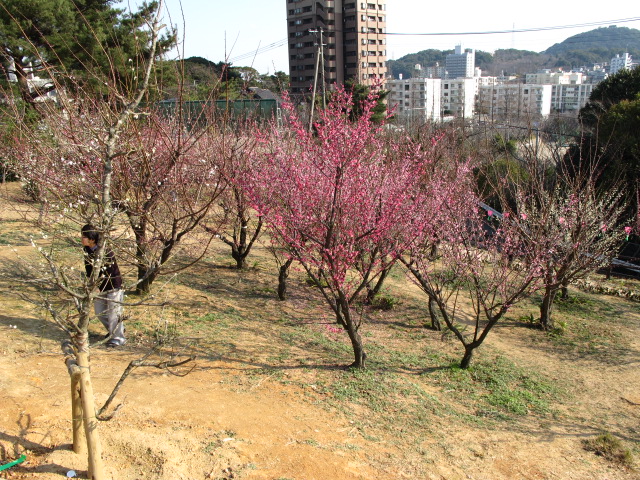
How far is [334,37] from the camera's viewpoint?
158 ft

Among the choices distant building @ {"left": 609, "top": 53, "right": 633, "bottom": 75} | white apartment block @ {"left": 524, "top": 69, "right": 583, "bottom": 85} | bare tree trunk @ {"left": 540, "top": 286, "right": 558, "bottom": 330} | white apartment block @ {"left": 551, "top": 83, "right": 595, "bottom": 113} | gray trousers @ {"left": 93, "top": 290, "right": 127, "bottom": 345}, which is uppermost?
distant building @ {"left": 609, "top": 53, "right": 633, "bottom": 75}

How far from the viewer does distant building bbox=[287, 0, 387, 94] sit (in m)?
47.8

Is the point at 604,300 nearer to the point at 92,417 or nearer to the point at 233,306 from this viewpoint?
the point at 233,306

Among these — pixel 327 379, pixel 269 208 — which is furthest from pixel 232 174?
pixel 327 379

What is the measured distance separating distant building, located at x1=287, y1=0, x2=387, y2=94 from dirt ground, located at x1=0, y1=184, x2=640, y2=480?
43725mm

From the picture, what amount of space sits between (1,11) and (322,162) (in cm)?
1123

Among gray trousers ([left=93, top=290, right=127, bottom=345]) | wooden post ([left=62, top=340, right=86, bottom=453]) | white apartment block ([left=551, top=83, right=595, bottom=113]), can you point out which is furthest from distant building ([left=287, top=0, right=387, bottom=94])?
white apartment block ([left=551, top=83, right=595, bottom=113])

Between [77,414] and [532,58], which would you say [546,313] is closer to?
[77,414]

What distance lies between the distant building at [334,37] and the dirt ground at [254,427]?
1721 inches

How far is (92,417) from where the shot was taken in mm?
3309

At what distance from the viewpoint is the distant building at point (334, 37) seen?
4784 centimetres

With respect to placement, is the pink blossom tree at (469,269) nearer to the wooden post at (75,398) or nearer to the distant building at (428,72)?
the wooden post at (75,398)

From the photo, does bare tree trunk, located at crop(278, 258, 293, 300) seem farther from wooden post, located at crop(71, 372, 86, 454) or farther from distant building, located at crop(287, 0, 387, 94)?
distant building, located at crop(287, 0, 387, 94)

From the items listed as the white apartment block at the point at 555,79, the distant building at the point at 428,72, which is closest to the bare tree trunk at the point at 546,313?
the distant building at the point at 428,72
